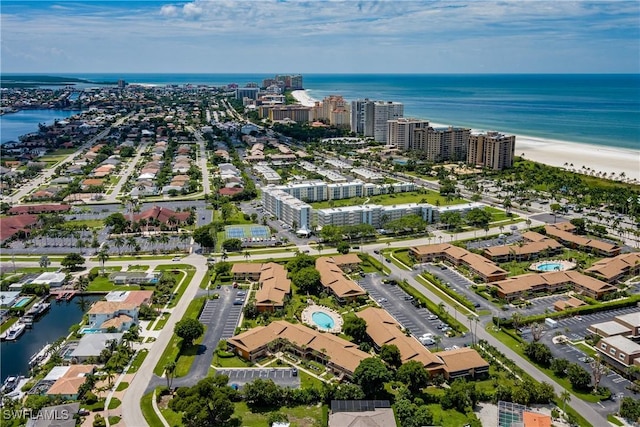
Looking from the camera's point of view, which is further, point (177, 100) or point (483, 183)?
point (177, 100)

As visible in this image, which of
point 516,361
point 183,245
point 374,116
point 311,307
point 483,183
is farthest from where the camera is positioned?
point 374,116

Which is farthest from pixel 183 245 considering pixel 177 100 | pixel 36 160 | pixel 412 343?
pixel 177 100

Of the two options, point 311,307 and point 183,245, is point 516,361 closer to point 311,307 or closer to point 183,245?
point 311,307

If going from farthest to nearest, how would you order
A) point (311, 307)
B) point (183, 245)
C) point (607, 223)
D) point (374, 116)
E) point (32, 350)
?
point (374, 116)
point (607, 223)
point (183, 245)
point (311, 307)
point (32, 350)

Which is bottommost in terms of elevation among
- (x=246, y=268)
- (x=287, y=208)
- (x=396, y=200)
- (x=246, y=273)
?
(x=246, y=273)

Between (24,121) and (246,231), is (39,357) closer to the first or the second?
(246,231)

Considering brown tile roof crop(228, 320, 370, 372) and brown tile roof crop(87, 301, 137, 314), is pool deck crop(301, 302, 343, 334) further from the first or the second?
brown tile roof crop(87, 301, 137, 314)

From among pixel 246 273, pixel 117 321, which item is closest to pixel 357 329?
pixel 246 273
